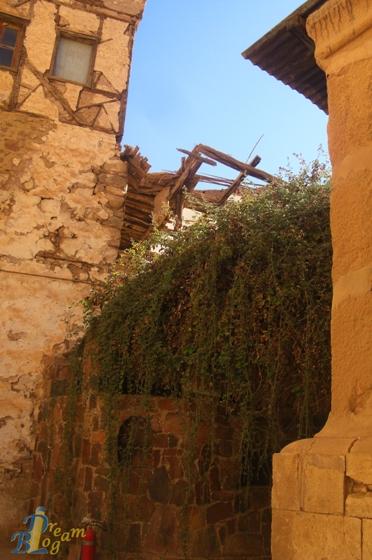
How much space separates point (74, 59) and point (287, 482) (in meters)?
9.55

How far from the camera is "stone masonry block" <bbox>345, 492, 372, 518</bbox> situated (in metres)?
2.08

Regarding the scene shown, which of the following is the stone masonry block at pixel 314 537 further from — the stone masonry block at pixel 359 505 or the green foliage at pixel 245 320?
the green foliage at pixel 245 320

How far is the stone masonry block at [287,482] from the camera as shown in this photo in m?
2.35

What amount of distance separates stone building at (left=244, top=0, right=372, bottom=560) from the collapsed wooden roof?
6745mm

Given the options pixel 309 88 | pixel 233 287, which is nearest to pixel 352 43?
pixel 309 88

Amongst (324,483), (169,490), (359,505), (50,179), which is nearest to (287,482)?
(324,483)

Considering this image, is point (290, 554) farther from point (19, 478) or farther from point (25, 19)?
point (25, 19)

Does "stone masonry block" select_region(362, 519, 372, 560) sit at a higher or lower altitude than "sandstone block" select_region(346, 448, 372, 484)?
lower

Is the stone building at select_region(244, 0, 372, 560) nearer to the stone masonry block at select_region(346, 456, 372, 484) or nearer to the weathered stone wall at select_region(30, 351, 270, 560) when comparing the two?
the stone masonry block at select_region(346, 456, 372, 484)

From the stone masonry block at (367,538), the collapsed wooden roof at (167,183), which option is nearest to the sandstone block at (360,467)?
the stone masonry block at (367,538)

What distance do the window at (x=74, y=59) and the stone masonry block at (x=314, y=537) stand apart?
931 cm

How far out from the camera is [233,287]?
5781mm

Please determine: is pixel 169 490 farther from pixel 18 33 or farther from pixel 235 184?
pixel 18 33

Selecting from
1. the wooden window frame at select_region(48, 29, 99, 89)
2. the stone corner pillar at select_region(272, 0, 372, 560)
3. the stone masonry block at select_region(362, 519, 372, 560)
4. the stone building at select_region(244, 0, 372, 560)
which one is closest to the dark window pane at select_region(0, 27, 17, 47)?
the wooden window frame at select_region(48, 29, 99, 89)
